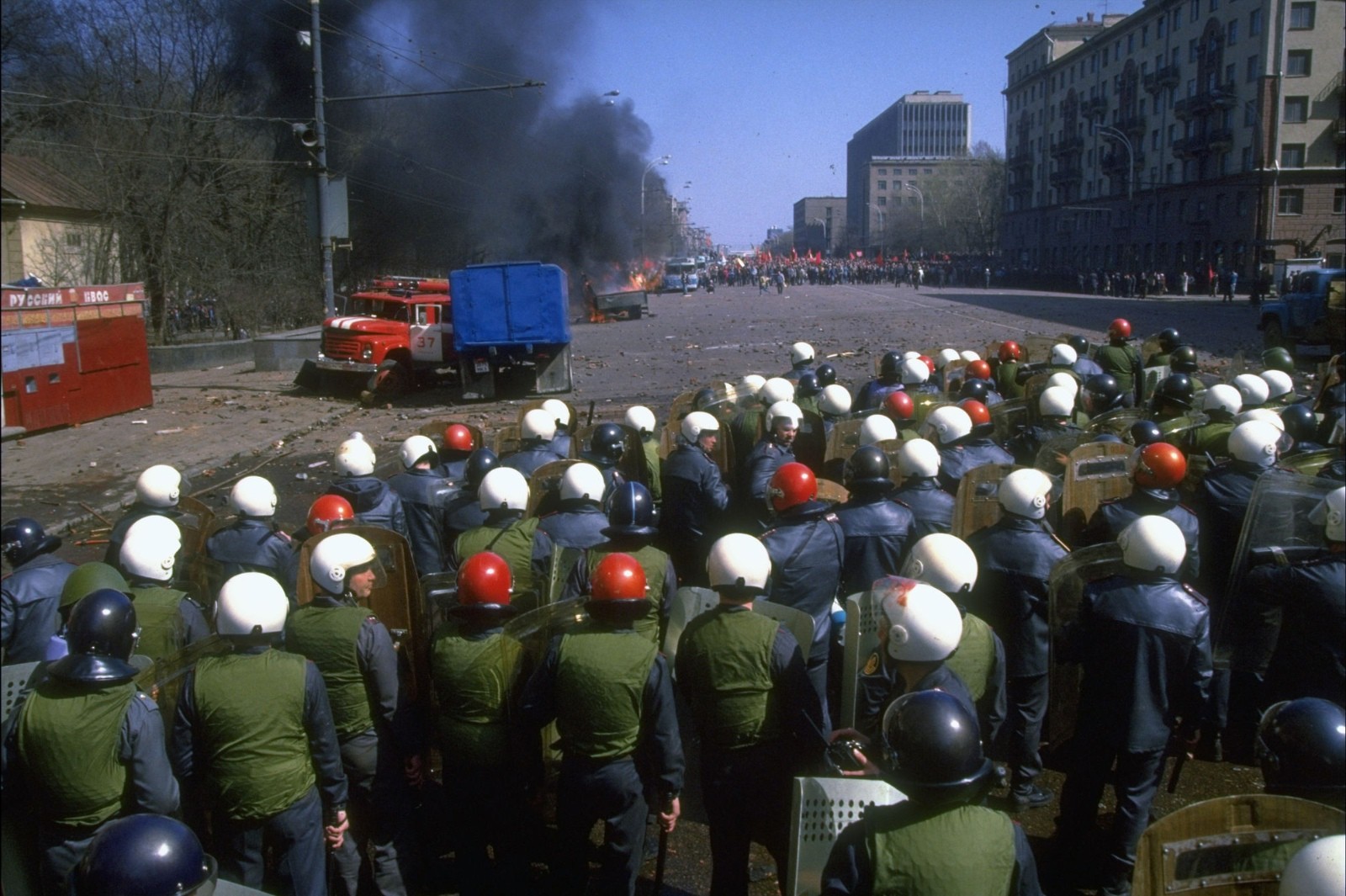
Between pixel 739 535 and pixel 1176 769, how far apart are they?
228 centimetres

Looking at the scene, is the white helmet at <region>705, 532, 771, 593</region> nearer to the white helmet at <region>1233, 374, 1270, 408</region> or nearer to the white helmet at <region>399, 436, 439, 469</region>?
the white helmet at <region>399, 436, 439, 469</region>

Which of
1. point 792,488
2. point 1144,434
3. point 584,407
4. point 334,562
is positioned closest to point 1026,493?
point 792,488

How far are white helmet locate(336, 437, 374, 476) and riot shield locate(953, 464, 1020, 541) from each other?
3.59 metres

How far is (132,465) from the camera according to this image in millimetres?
14305

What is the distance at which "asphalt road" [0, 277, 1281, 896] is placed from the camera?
34.1ft

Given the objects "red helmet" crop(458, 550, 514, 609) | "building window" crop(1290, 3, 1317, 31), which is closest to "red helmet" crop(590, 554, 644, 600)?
"red helmet" crop(458, 550, 514, 609)

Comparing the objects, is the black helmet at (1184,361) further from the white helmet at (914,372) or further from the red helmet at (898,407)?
the red helmet at (898,407)

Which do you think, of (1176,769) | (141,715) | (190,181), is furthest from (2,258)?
(190,181)

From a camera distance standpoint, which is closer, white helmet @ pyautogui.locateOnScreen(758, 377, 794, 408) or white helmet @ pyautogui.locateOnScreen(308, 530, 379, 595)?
white helmet @ pyautogui.locateOnScreen(308, 530, 379, 595)

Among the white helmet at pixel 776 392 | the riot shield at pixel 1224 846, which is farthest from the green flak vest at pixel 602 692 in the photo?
the white helmet at pixel 776 392

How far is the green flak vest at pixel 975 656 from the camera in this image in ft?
12.9

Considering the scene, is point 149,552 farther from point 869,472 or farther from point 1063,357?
point 1063,357

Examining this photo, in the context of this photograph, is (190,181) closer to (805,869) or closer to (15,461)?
(15,461)

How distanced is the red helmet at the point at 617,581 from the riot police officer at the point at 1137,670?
177cm
